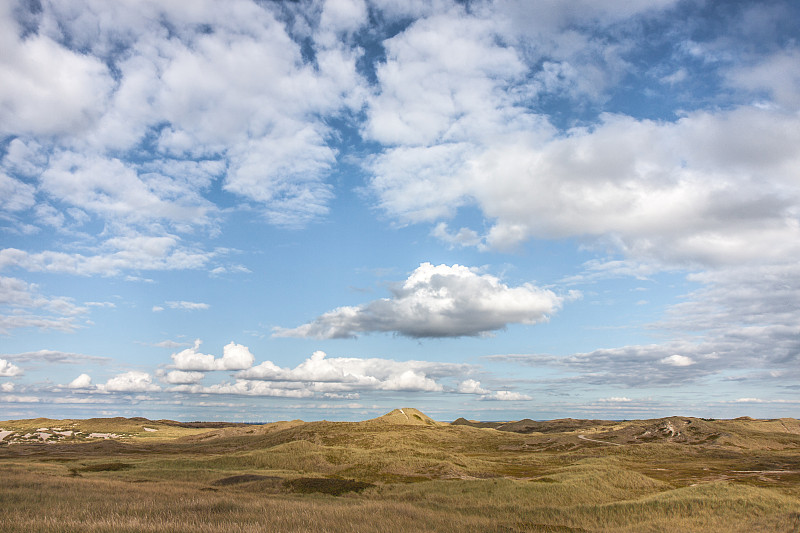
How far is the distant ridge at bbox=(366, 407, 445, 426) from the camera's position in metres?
153

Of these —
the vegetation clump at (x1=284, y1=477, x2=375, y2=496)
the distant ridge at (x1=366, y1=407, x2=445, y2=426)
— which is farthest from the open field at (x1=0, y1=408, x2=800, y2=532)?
the distant ridge at (x1=366, y1=407, x2=445, y2=426)

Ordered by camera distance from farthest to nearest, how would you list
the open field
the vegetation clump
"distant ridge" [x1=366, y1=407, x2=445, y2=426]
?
"distant ridge" [x1=366, y1=407, x2=445, y2=426] → the vegetation clump → the open field

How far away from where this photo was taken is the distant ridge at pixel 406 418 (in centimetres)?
15338

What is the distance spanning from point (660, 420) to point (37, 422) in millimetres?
239086

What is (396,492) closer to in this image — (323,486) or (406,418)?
(323,486)

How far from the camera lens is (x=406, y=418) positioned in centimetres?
16125

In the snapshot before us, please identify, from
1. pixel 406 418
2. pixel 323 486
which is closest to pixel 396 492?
pixel 323 486

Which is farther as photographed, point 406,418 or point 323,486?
point 406,418

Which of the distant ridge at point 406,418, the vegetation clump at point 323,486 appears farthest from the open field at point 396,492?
the distant ridge at point 406,418

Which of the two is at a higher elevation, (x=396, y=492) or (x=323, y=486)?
(x=323, y=486)

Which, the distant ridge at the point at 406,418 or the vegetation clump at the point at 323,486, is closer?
the vegetation clump at the point at 323,486

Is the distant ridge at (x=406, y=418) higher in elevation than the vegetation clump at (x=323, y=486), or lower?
lower

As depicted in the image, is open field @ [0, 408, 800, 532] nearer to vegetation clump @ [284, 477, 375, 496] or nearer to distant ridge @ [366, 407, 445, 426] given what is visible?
vegetation clump @ [284, 477, 375, 496]

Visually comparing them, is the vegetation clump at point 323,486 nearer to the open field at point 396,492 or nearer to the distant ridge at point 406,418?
the open field at point 396,492
